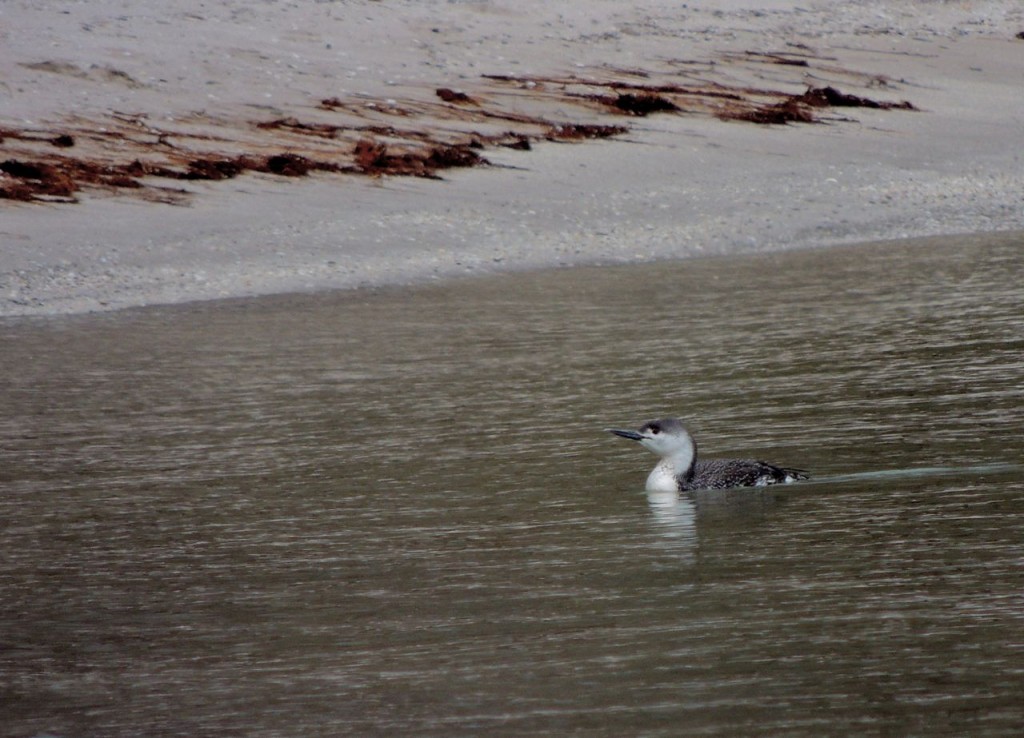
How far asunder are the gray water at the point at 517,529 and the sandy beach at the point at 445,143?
391 cm

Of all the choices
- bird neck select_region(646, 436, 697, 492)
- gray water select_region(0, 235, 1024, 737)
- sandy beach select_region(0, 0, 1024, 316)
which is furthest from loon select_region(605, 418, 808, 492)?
sandy beach select_region(0, 0, 1024, 316)

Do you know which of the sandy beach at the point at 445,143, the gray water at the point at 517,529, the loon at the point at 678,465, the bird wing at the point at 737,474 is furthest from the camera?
the sandy beach at the point at 445,143

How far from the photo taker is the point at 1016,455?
338 inches

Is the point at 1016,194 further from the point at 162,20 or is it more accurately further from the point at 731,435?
the point at 731,435

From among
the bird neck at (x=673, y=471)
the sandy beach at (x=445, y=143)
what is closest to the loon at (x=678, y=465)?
the bird neck at (x=673, y=471)

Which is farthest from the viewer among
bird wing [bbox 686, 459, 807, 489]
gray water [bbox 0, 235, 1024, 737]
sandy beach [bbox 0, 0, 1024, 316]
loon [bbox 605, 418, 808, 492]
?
sandy beach [bbox 0, 0, 1024, 316]

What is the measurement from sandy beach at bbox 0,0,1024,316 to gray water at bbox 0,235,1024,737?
3.91 meters

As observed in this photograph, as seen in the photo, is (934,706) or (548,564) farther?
(548,564)

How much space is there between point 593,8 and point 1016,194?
859cm

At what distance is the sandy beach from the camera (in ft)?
59.7

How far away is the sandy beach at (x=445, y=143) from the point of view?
1819 centimetres

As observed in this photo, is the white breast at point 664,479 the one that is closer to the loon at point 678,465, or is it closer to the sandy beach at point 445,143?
the loon at point 678,465

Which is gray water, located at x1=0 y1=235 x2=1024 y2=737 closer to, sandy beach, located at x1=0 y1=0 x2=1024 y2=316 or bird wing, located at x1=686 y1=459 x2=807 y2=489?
bird wing, located at x1=686 y1=459 x2=807 y2=489

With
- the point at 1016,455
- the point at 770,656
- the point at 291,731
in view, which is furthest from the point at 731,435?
the point at 291,731
